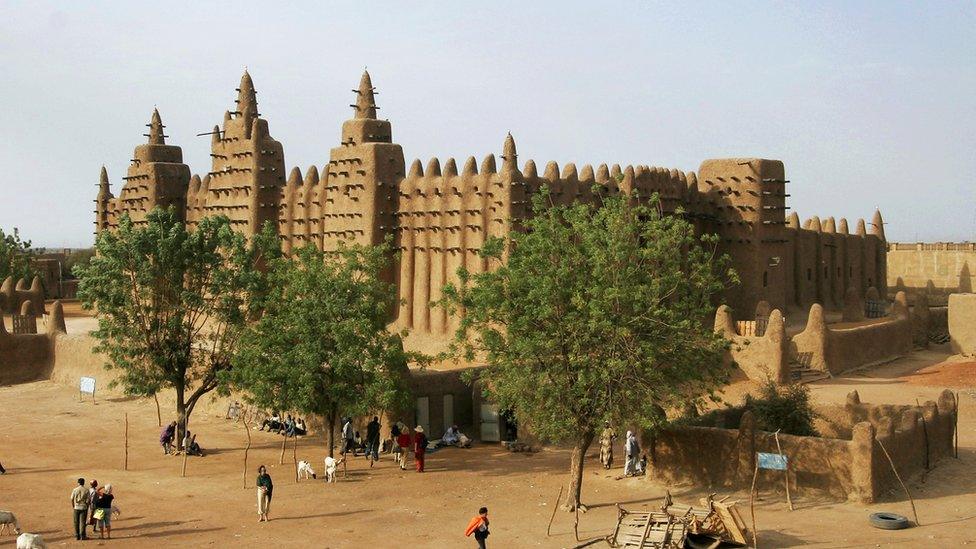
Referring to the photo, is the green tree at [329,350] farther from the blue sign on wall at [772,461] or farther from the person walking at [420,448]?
the blue sign on wall at [772,461]

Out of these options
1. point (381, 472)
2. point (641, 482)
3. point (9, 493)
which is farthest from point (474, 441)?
point (9, 493)

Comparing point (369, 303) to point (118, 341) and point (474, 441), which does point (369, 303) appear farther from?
point (118, 341)

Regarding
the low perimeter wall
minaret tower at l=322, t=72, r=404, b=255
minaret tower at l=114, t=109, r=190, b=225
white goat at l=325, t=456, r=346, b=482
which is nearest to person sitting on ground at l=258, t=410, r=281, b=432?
white goat at l=325, t=456, r=346, b=482

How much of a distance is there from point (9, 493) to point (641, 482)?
13.4 m

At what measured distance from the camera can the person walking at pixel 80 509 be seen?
2112 centimetres

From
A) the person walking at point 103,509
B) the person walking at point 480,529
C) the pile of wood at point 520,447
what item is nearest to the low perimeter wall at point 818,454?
the pile of wood at point 520,447

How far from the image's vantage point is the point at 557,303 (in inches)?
937

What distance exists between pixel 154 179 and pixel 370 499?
1165 inches

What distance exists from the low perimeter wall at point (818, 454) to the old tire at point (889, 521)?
1322 mm

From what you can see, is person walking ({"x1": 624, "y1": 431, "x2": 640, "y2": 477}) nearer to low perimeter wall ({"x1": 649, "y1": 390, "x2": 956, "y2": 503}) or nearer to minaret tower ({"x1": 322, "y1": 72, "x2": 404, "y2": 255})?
low perimeter wall ({"x1": 649, "y1": 390, "x2": 956, "y2": 503})

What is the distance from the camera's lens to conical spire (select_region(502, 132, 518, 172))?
36719 millimetres

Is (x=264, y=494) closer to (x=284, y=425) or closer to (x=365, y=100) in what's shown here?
(x=284, y=425)

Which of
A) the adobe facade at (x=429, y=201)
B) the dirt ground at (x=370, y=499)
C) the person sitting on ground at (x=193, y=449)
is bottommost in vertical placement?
the dirt ground at (x=370, y=499)

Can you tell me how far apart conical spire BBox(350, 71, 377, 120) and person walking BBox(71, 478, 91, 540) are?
23.4 meters
